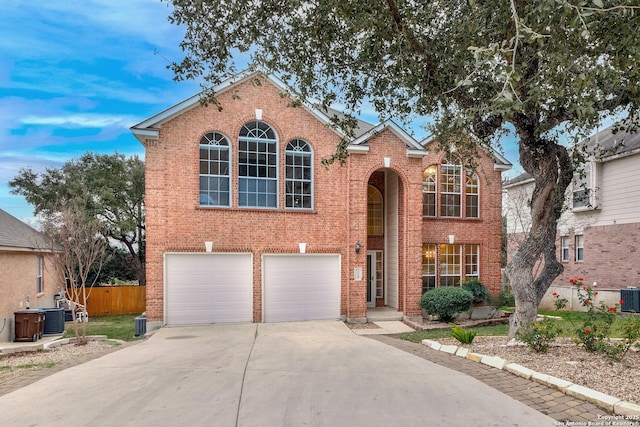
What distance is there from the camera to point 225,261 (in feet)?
38.0

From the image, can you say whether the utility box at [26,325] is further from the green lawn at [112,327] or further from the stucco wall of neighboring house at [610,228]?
the stucco wall of neighboring house at [610,228]

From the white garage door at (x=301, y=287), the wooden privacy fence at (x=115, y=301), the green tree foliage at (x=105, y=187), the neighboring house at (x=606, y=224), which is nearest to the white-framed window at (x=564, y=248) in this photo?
the neighboring house at (x=606, y=224)

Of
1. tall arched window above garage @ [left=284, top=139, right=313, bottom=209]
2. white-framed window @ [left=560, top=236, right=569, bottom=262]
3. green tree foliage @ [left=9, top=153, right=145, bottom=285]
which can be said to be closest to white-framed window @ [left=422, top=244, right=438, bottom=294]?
tall arched window above garage @ [left=284, top=139, right=313, bottom=209]

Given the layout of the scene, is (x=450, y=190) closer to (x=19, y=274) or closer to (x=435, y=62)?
(x=435, y=62)

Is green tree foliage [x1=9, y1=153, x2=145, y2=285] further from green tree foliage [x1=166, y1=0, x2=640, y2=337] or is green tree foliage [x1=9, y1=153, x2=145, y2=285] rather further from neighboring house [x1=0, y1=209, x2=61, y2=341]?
green tree foliage [x1=166, y1=0, x2=640, y2=337]

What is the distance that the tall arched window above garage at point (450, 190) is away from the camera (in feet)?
47.6

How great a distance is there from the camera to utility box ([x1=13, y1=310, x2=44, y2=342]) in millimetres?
11547

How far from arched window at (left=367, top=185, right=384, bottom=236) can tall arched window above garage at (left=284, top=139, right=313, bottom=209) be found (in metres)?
3.55

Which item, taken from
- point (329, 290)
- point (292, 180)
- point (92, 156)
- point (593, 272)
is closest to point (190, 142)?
point (292, 180)

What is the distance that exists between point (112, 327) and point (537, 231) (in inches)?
605

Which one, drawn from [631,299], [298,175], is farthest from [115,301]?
[631,299]

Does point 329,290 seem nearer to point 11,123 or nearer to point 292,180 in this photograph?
point 292,180

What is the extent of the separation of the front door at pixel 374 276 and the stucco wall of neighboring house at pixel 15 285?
477 inches

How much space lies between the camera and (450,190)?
1462cm
